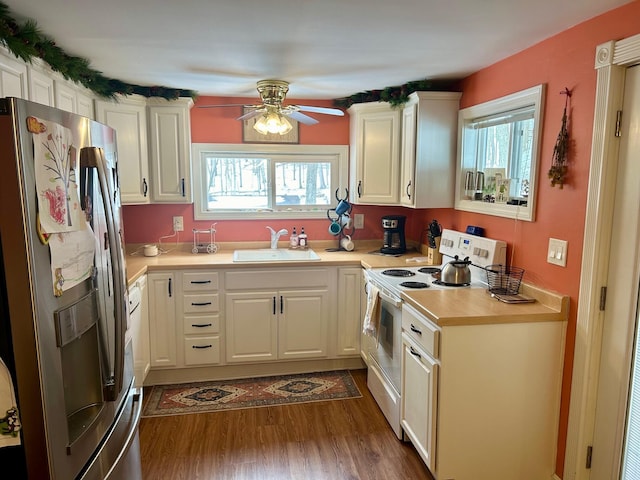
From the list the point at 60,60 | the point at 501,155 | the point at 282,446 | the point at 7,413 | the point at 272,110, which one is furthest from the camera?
the point at 272,110

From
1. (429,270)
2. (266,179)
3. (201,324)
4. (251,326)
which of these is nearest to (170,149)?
(266,179)

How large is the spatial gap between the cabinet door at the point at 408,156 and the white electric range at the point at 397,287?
397mm

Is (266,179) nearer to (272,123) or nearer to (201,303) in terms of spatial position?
(272,123)

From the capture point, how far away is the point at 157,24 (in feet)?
6.51

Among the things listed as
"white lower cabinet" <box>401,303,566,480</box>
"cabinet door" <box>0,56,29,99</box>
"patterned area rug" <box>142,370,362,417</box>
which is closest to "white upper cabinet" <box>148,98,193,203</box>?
"cabinet door" <box>0,56,29,99</box>

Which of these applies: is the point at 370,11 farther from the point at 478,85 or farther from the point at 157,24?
the point at 478,85

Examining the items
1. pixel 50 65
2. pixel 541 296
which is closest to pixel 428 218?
pixel 541 296

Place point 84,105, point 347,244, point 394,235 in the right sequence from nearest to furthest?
point 84,105 → point 394,235 → point 347,244

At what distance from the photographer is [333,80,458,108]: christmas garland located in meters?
3.12

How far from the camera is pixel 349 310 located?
3.47m

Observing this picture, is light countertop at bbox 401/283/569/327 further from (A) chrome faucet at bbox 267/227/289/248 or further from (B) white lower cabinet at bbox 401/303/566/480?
(A) chrome faucet at bbox 267/227/289/248

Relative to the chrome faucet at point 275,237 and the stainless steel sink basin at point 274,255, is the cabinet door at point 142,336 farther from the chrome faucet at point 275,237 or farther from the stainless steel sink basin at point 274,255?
the chrome faucet at point 275,237

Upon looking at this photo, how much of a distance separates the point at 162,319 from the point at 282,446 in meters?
1.30

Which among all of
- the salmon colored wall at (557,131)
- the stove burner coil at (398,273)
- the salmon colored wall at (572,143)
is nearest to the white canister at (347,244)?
the stove burner coil at (398,273)
